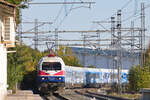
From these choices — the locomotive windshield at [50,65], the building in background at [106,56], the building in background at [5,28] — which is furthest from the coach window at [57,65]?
the building in background at [5,28]

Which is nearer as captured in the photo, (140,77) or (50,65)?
(50,65)

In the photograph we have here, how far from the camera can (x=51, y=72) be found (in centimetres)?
3114

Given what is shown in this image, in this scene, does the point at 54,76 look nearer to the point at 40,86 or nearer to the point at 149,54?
the point at 40,86

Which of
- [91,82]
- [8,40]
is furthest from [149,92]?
[91,82]

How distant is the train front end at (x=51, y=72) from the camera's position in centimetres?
3112

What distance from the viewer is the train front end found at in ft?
102

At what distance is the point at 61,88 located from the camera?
106ft

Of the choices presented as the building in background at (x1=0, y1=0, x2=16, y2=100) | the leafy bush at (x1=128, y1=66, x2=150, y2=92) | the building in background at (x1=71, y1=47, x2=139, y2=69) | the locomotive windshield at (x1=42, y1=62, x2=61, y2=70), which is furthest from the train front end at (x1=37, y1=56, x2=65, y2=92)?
the building in background at (x1=0, y1=0, x2=16, y2=100)

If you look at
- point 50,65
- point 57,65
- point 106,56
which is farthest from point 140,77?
point 106,56

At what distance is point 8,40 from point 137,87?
2136 cm

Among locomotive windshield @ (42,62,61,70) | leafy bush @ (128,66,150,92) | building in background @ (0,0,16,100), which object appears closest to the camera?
building in background @ (0,0,16,100)

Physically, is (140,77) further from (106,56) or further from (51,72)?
(106,56)

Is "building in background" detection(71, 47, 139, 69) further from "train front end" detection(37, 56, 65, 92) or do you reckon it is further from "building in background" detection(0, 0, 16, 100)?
"building in background" detection(0, 0, 16, 100)

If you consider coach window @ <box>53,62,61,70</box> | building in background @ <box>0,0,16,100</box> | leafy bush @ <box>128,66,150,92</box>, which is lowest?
leafy bush @ <box>128,66,150,92</box>
